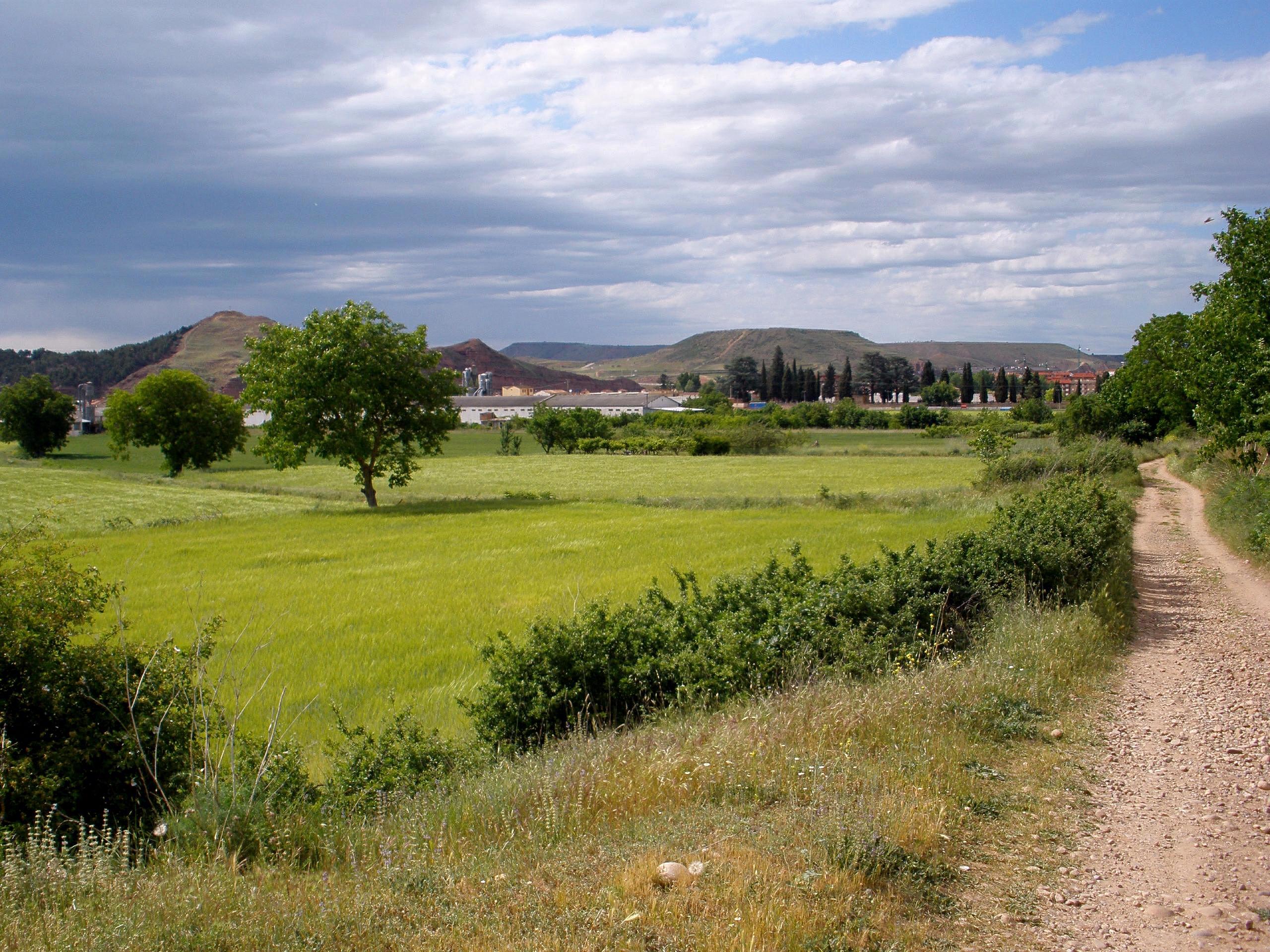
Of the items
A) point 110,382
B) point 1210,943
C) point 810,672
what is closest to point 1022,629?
point 810,672

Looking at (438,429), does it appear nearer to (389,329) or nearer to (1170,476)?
(389,329)

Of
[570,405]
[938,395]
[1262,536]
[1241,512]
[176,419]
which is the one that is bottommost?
[1262,536]

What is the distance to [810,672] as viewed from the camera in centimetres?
817

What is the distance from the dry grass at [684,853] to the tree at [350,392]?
108 feet

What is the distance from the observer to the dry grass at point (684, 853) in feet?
12.4

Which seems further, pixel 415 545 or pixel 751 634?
pixel 415 545

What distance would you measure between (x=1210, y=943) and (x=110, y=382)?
8461 inches

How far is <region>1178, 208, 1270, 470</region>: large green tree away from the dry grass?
653 inches

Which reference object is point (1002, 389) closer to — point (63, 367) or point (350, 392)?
point (350, 392)

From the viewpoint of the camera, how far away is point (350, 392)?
1442 inches

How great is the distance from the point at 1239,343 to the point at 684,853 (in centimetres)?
2231

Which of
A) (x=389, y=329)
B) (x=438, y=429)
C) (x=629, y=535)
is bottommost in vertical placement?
(x=629, y=535)

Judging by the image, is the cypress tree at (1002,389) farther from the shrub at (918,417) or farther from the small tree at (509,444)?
the small tree at (509,444)

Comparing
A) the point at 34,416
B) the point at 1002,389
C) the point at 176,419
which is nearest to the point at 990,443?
the point at 176,419
